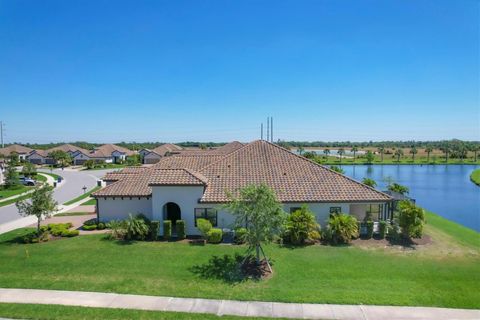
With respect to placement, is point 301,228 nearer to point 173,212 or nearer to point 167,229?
point 167,229

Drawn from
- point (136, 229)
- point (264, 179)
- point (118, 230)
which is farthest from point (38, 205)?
point (264, 179)

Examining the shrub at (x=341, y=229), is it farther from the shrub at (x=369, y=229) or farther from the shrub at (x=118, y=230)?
the shrub at (x=118, y=230)

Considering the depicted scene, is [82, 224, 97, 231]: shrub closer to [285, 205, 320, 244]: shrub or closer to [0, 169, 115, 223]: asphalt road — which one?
[0, 169, 115, 223]: asphalt road

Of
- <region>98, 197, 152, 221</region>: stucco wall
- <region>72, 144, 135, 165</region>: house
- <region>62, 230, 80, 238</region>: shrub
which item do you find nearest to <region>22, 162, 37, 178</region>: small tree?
<region>72, 144, 135, 165</region>: house

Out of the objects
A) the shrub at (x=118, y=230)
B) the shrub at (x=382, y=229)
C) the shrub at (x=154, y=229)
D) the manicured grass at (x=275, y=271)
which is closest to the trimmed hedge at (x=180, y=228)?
the manicured grass at (x=275, y=271)

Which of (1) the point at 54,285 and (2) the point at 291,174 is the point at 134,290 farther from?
(2) the point at 291,174

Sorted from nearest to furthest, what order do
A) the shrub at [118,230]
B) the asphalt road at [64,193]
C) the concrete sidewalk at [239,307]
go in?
the concrete sidewalk at [239,307] → the shrub at [118,230] → the asphalt road at [64,193]
